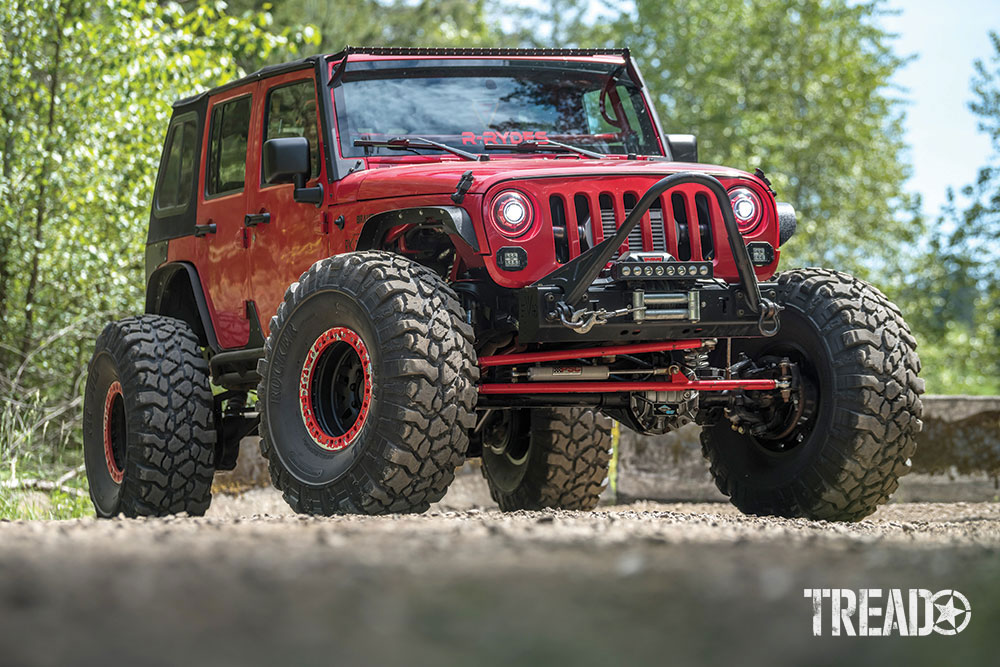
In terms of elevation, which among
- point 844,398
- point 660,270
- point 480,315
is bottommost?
point 844,398

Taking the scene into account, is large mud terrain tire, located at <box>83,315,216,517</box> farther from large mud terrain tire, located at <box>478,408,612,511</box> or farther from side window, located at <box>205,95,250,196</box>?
large mud terrain tire, located at <box>478,408,612,511</box>

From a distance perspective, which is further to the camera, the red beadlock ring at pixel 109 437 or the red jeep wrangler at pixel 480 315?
the red beadlock ring at pixel 109 437

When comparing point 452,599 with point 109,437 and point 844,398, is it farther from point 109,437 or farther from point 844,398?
point 109,437

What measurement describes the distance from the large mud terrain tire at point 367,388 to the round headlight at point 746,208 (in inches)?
62.6

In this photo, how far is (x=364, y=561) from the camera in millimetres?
3049

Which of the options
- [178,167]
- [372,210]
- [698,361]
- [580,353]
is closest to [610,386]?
[580,353]

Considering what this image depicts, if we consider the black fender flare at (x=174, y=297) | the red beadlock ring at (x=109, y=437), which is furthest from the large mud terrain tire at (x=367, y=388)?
A: the black fender flare at (x=174, y=297)

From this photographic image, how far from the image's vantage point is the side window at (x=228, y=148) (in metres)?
7.64

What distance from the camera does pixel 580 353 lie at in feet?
19.4

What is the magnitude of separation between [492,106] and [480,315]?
1.60 meters

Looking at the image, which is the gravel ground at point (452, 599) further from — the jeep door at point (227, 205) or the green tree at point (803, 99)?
the green tree at point (803, 99)

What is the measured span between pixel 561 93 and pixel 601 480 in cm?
243

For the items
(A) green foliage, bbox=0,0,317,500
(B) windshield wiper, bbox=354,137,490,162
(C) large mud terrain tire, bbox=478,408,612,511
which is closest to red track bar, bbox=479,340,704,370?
(B) windshield wiper, bbox=354,137,490,162

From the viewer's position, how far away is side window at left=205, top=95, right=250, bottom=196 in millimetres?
7641
